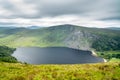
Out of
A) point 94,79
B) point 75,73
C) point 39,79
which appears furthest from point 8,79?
point 94,79

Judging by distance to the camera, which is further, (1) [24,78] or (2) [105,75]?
(2) [105,75]

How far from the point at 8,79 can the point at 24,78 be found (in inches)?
232

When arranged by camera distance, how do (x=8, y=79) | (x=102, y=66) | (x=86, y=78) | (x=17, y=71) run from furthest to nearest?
1. (x=102, y=66)
2. (x=17, y=71)
3. (x=86, y=78)
4. (x=8, y=79)

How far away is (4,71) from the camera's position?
8306 cm

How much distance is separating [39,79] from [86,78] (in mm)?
18725

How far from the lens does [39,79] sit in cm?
7494

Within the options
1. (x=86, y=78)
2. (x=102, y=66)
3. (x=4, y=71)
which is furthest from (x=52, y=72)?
(x=102, y=66)

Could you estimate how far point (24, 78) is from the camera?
247 ft

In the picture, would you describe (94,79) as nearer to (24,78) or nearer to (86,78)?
(86,78)

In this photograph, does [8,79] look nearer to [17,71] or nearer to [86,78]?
[17,71]

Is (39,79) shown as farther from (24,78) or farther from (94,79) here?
(94,79)

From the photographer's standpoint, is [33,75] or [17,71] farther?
[17,71]

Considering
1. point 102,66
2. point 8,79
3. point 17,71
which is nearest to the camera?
point 8,79

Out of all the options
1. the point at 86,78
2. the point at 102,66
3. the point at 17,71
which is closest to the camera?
the point at 86,78
